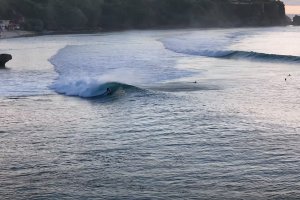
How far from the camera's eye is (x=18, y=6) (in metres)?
120

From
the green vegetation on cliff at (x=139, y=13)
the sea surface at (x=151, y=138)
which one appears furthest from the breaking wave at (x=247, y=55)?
Result: the green vegetation on cliff at (x=139, y=13)

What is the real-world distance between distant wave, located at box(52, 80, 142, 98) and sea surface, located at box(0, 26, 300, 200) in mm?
51

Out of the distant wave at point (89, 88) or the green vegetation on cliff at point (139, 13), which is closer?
the distant wave at point (89, 88)

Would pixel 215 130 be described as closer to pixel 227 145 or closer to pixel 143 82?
pixel 227 145

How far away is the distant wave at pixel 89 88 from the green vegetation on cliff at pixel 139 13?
85.2 meters

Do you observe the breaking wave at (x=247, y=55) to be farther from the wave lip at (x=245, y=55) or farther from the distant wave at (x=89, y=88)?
the distant wave at (x=89, y=88)

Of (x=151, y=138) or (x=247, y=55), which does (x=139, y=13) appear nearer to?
(x=247, y=55)

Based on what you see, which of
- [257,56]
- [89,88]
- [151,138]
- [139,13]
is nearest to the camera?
[151,138]

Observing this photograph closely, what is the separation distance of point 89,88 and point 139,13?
12011cm

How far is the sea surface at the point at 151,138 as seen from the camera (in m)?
10.7

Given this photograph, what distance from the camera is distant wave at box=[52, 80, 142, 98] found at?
22875mm

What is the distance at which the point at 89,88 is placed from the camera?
23.7 m

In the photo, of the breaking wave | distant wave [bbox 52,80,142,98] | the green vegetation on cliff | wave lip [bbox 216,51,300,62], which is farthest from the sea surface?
the green vegetation on cliff

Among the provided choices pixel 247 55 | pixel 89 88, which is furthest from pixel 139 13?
pixel 89 88
